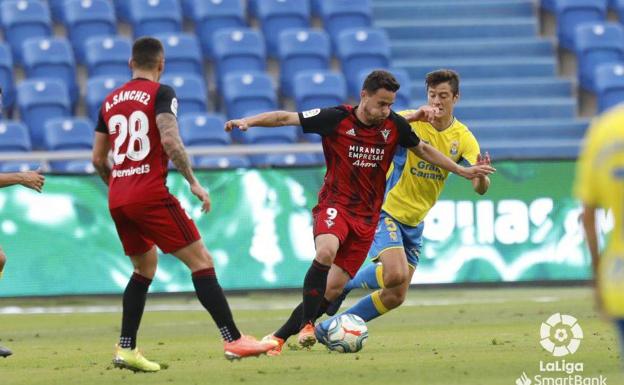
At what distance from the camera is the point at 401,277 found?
9891 mm

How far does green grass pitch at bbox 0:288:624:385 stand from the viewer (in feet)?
26.9

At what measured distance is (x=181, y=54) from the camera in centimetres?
1997

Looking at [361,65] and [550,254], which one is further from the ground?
[361,65]

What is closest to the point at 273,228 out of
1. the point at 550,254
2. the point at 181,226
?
the point at 550,254

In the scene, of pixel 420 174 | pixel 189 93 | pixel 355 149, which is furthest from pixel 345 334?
pixel 189 93

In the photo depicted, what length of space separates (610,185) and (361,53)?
15955 millimetres

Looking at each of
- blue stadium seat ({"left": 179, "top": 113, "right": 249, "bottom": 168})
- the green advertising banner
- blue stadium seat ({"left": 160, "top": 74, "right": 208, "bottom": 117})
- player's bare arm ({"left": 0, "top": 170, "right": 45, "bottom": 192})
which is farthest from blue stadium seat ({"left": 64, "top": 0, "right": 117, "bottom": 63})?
player's bare arm ({"left": 0, "top": 170, "right": 45, "bottom": 192})

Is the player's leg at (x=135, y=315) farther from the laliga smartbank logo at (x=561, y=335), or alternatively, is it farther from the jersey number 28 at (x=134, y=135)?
the laliga smartbank logo at (x=561, y=335)

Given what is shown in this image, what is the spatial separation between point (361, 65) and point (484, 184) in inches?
431

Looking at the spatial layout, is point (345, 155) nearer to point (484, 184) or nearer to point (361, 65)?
point (484, 184)

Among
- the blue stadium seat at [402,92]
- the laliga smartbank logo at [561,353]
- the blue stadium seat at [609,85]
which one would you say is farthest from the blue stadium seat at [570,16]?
the laliga smartbank logo at [561,353]

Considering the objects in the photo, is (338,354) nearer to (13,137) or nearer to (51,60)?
(13,137)

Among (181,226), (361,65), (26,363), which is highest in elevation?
(361,65)

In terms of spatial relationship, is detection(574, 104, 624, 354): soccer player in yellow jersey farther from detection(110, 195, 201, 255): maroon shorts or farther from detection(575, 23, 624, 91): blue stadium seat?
detection(575, 23, 624, 91): blue stadium seat
